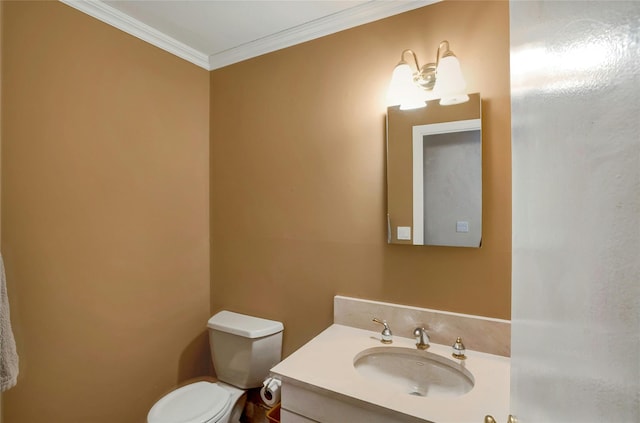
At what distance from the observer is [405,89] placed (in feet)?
4.46

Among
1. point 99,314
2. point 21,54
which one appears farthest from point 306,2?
point 99,314

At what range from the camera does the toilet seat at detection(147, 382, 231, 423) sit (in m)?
1.38

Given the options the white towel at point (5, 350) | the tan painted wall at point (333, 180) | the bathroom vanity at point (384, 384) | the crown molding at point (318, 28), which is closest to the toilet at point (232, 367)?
the tan painted wall at point (333, 180)

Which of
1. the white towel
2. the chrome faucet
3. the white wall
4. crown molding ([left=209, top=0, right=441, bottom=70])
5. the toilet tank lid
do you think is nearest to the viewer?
the white wall

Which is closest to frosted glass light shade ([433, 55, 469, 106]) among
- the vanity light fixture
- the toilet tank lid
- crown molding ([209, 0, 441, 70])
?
the vanity light fixture

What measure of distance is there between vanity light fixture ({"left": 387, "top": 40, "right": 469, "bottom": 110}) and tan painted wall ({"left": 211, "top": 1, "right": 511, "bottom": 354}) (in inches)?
2.5

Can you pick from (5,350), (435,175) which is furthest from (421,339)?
(5,350)

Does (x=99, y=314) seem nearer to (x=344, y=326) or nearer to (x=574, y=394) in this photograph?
(x=344, y=326)

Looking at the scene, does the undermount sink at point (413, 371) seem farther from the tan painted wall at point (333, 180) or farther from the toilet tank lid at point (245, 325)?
the toilet tank lid at point (245, 325)

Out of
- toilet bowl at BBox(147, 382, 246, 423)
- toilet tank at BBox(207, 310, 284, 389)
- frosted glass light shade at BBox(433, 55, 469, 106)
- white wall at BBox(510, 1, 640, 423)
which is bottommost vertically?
toilet bowl at BBox(147, 382, 246, 423)

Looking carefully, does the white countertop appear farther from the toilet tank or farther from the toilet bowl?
the toilet bowl

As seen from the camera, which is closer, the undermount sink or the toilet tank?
the undermount sink

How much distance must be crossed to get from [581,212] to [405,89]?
1.17 meters

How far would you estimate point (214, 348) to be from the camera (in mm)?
1787
